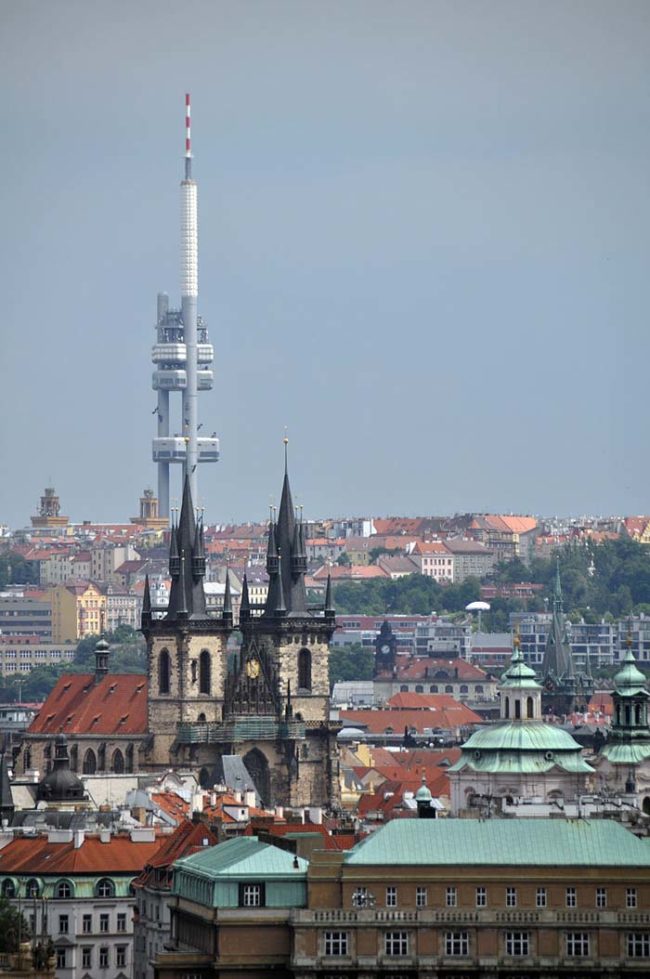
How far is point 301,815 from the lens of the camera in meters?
97.5

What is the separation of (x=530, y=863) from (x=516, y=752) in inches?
1379

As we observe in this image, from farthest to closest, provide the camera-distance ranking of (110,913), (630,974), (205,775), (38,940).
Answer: (205,775) < (110,913) < (38,940) < (630,974)

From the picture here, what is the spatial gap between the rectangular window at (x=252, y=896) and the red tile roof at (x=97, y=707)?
61607 mm

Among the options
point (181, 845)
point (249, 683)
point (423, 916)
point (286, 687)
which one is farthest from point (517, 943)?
point (286, 687)

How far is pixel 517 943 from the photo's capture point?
70688 millimetres

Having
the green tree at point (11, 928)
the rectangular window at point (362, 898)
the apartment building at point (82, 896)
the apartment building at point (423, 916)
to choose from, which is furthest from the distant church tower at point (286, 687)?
the rectangular window at point (362, 898)

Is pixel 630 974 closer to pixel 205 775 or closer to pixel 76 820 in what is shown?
pixel 76 820

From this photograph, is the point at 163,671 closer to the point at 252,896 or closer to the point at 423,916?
the point at 252,896

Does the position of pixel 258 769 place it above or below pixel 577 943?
above

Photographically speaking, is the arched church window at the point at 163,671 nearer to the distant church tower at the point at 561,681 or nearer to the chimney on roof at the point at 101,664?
the chimney on roof at the point at 101,664

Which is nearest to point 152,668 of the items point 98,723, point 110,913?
point 98,723

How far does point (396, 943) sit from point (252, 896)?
2158mm

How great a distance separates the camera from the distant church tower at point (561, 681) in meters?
173

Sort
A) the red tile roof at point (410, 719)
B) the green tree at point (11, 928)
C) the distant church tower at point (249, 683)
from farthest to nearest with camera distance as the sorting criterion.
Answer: the red tile roof at point (410, 719) → the distant church tower at point (249, 683) → the green tree at point (11, 928)
